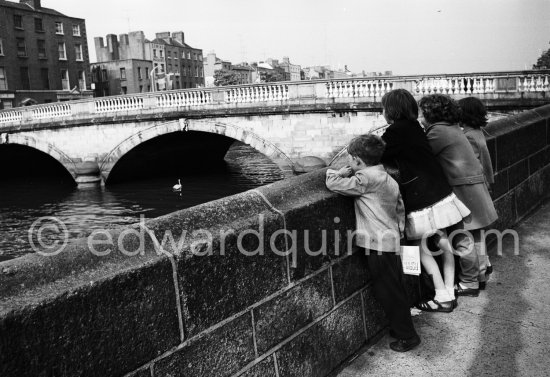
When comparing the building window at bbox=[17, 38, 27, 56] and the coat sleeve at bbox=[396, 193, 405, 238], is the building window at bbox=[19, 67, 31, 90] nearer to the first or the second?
the building window at bbox=[17, 38, 27, 56]

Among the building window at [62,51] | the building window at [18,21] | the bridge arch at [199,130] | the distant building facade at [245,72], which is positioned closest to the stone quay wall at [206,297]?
the bridge arch at [199,130]

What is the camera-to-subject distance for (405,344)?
2.60 metres

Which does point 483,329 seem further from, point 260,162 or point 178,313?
point 260,162

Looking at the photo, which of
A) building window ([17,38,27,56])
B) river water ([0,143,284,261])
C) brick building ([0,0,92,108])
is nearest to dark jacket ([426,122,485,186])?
river water ([0,143,284,261])

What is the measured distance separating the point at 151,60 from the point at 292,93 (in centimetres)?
4364

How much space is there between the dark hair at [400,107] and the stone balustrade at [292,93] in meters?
12.9

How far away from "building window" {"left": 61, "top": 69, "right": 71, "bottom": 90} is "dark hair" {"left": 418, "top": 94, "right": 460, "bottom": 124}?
44.8m

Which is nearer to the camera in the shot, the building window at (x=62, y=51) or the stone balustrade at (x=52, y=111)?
the stone balustrade at (x=52, y=111)

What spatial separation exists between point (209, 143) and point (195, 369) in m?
26.7

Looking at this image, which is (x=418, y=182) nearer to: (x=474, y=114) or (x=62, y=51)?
(x=474, y=114)

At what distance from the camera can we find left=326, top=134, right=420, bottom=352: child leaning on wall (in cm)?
256

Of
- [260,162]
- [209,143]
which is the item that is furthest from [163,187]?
[260,162]

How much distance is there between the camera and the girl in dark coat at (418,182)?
2.85 meters

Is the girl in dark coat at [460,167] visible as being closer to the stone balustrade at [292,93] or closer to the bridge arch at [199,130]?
the stone balustrade at [292,93]
